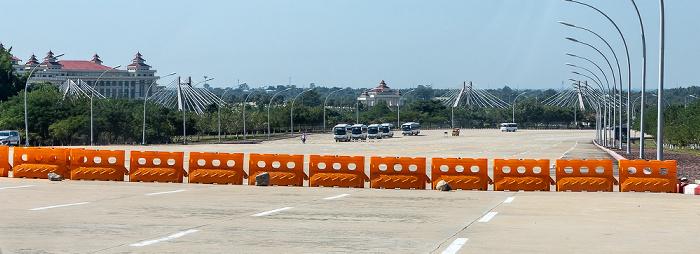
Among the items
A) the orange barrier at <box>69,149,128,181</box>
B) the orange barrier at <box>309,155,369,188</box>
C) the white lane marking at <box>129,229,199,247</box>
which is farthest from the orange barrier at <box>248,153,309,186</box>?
the white lane marking at <box>129,229,199,247</box>

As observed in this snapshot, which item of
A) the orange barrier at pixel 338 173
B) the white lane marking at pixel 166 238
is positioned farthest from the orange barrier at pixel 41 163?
the white lane marking at pixel 166 238

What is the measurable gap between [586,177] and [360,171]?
5899mm

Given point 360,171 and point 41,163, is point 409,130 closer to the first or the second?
point 41,163

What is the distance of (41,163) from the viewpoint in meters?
25.0

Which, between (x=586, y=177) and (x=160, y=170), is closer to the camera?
(x=586, y=177)

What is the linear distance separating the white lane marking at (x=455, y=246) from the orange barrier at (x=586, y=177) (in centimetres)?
1137

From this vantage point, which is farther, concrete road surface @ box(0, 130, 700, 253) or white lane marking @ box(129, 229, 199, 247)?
concrete road surface @ box(0, 130, 700, 253)

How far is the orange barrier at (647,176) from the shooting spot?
22297 mm

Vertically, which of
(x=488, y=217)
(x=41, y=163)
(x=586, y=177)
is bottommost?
(x=488, y=217)

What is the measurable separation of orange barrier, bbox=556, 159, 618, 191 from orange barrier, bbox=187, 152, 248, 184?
856 cm

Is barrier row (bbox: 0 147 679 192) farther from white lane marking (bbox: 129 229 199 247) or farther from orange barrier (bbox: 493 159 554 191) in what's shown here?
white lane marking (bbox: 129 229 199 247)

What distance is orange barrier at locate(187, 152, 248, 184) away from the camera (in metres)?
24.0

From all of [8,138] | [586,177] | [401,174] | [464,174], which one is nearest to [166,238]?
[401,174]

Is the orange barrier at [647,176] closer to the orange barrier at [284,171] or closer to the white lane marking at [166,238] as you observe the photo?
the orange barrier at [284,171]
